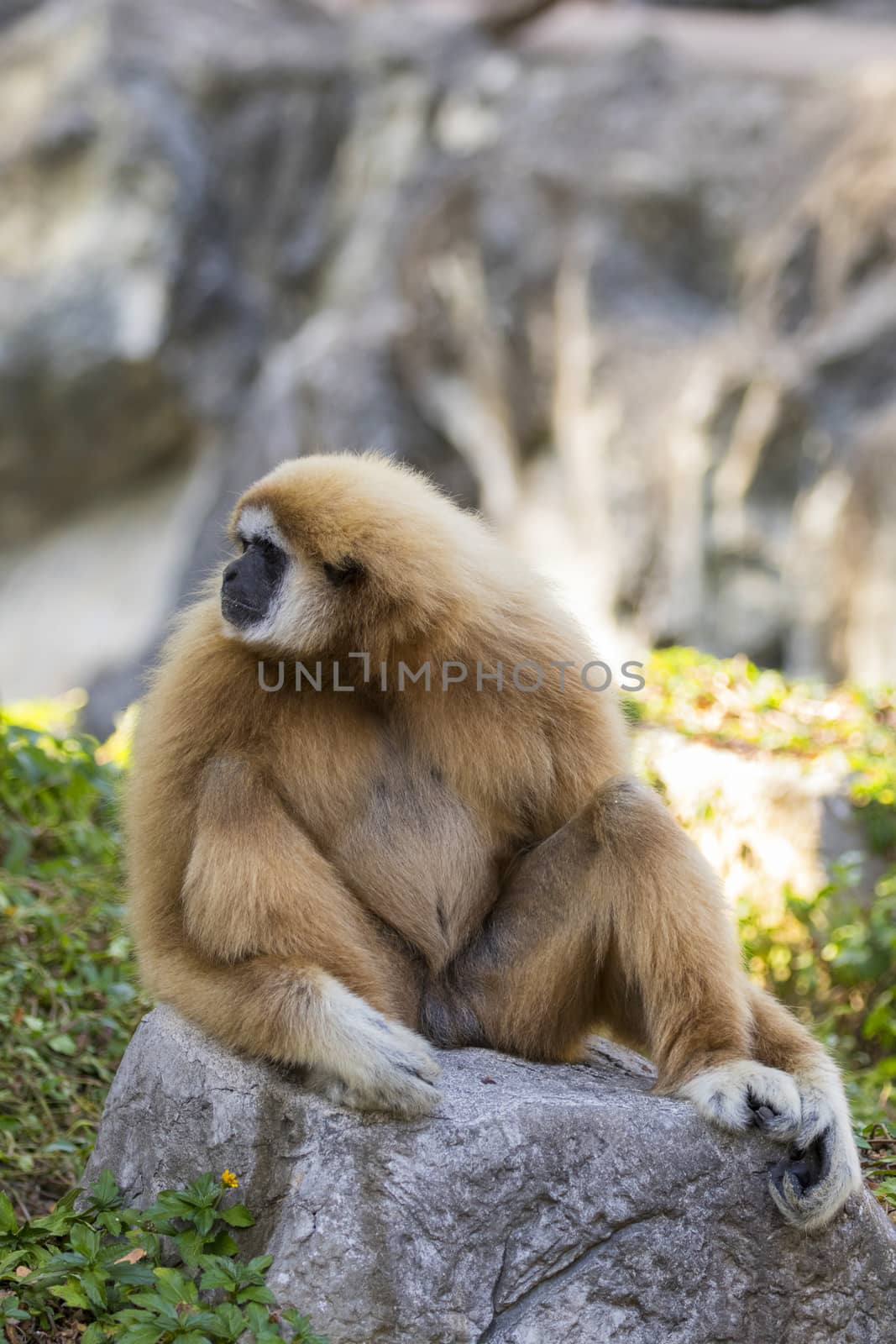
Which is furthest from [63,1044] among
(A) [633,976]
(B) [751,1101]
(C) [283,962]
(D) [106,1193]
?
(B) [751,1101]

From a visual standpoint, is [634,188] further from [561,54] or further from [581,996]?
[581,996]

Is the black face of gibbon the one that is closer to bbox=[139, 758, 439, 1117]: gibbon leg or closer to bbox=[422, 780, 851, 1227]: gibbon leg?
bbox=[139, 758, 439, 1117]: gibbon leg

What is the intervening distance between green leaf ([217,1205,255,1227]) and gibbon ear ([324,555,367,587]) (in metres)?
1.59

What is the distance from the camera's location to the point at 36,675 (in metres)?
15.7

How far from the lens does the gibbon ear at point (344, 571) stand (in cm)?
364

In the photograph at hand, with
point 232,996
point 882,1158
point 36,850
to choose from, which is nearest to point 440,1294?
point 232,996

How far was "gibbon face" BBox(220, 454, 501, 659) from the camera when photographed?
11.8ft

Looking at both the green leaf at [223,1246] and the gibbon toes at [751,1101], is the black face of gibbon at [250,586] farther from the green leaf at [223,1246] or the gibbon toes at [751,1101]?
the gibbon toes at [751,1101]

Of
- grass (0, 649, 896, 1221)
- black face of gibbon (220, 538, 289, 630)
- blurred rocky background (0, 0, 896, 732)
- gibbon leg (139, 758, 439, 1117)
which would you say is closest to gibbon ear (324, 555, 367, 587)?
black face of gibbon (220, 538, 289, 630)

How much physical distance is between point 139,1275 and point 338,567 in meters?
1.80

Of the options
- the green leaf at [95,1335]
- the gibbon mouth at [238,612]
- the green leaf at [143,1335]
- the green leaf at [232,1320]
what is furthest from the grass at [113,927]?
the gibbon mouth at [238,612]

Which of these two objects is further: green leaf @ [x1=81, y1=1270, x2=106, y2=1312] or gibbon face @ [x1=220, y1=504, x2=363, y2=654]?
gibbon face @ [x1=220, y1=504, x2=363, y2=654]

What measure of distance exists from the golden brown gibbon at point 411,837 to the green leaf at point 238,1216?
333 millimetres

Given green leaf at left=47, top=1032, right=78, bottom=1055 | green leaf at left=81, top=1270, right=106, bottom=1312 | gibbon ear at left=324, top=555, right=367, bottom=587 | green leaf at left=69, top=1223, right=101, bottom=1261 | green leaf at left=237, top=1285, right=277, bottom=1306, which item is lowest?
green leaf at left=47, top=1032, right=78, bottom=1055
